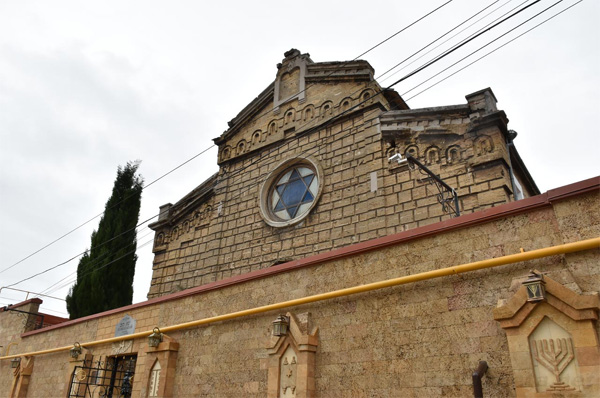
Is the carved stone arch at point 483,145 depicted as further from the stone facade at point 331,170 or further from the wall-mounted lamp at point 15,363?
the wall-mounted lamp at point 15,363

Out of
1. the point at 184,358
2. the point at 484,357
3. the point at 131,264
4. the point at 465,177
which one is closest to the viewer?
the point at 484,357

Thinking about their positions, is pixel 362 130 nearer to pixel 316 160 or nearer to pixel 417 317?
pixel 316 160

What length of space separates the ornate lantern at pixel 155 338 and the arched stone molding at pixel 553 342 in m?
6.93

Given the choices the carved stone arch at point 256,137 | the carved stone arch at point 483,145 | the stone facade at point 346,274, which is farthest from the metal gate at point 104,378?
the carved stone arch at point 483,145

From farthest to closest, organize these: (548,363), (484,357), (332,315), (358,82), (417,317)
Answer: (358,82), (332,315), (417,317), (484,357), (548,363)

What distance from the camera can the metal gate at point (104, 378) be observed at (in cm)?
1055

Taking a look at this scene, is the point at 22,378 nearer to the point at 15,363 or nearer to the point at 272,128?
the point at 15,363

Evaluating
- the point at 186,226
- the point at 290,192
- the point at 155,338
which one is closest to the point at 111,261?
the point at 186,226

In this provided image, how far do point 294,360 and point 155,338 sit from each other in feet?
12.5

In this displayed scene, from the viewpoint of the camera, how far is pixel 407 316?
21.0ft

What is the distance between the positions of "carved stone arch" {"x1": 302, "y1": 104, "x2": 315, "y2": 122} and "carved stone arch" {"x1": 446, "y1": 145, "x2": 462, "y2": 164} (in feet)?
16.0

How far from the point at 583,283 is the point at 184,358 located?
714 centimetres

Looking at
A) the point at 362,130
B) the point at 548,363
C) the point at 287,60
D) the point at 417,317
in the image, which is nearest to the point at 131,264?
the point at 287,60

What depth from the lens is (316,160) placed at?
14.0 metres
